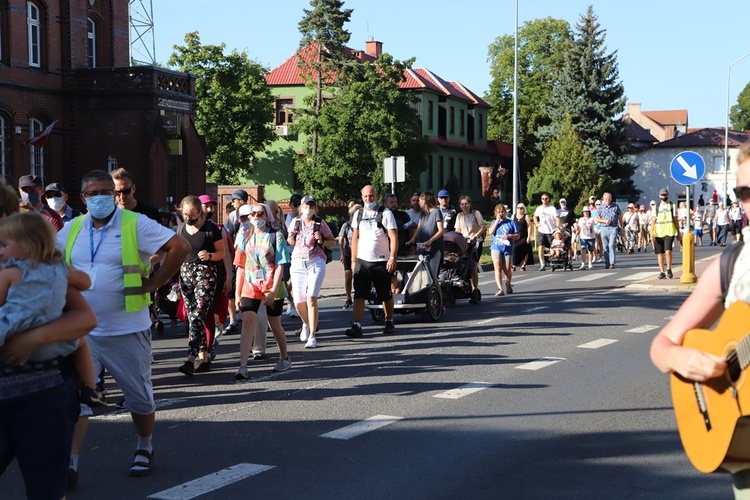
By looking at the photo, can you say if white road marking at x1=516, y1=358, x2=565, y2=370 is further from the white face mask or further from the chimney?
the chimney

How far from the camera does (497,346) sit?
12000 millimetres

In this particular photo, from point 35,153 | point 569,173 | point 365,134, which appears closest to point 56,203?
point 35,153

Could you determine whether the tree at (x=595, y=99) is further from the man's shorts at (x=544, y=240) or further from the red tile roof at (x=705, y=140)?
the man's shorts at (x=544, y=240)

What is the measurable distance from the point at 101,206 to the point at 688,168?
15511mm

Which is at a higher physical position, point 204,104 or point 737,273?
point 204,104

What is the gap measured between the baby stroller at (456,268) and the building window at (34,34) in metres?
20.4

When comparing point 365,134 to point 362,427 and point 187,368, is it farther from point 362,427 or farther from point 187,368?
point 362,427

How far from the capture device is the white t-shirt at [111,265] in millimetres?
6355

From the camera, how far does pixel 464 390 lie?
9.18 meters

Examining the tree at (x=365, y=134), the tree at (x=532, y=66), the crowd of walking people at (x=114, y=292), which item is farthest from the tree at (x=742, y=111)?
the crowd of walking people at (x=114, y=292)

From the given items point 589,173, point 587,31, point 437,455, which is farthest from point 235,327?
point 587,31

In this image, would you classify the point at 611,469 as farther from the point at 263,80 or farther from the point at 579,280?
the point at 263,80

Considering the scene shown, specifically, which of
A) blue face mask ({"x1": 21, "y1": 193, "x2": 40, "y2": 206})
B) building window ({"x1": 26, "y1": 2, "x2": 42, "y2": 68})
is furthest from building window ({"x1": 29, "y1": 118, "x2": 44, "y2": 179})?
blue face mask ({"x1": 21, "y1": 193, "x2": 40, "y2": 206})

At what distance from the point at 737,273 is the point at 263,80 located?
6720 cm
